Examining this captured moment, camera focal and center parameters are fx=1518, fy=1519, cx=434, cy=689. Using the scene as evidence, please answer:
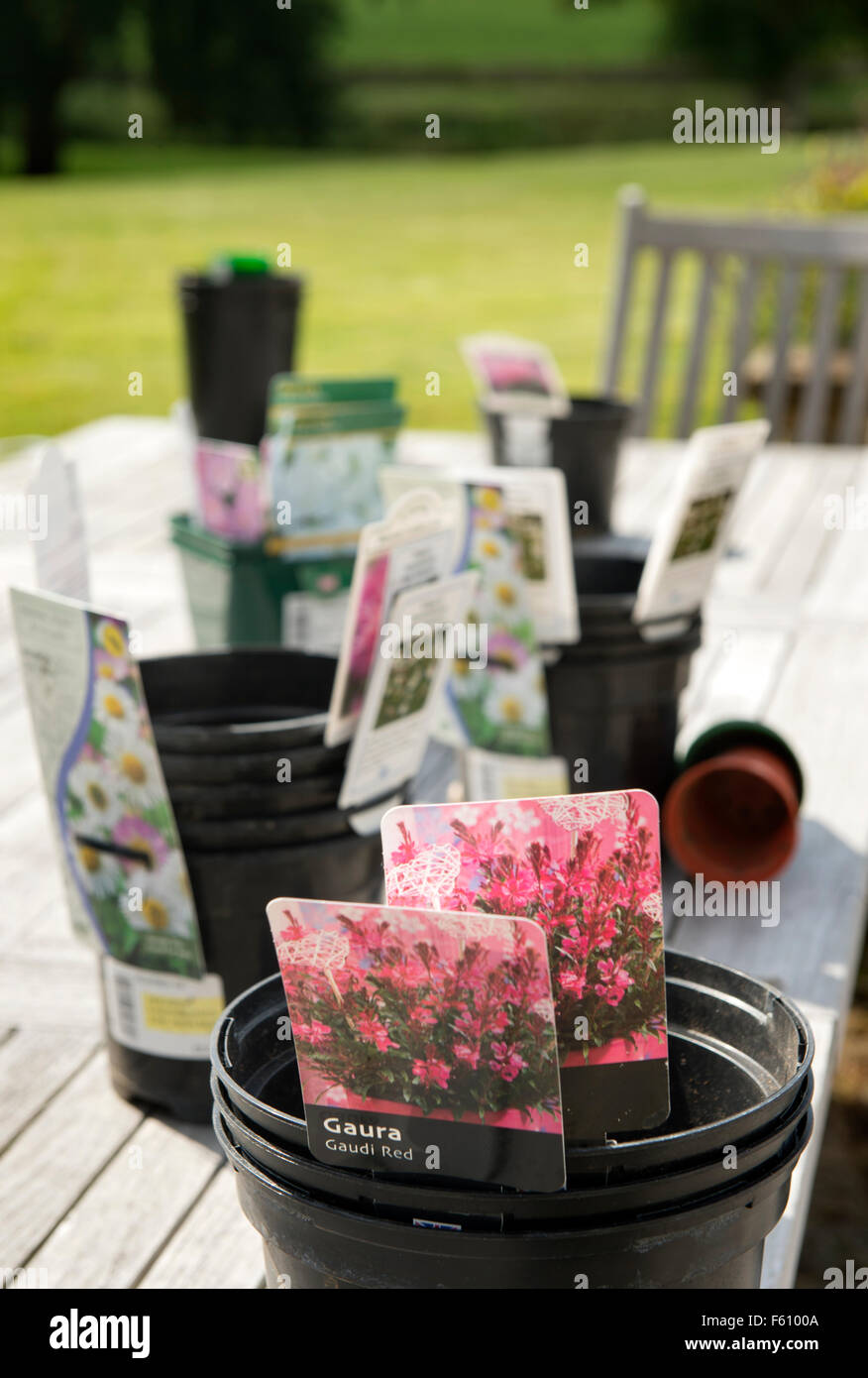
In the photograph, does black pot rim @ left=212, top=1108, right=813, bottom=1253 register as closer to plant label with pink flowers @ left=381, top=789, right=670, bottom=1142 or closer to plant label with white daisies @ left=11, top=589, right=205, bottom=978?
plant label with pink flowers @ left=381, top=789, right=670, bottom=1142

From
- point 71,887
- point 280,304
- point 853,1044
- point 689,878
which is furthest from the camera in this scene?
point 280,304

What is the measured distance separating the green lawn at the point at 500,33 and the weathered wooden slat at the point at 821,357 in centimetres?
1663

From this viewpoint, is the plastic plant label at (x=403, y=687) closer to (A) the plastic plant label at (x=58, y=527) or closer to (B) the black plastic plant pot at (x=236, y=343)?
(A) the plastic plant label at (x=58, y=527)

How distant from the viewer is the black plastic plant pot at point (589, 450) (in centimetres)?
217

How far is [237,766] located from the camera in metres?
1.14

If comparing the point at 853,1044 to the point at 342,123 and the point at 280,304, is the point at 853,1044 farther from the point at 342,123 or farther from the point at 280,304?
the point at 342,123

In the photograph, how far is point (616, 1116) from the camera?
76cm

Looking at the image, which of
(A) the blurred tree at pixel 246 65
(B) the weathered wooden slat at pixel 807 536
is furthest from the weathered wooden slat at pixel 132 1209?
(A) the blurred tree at pixel 246 65

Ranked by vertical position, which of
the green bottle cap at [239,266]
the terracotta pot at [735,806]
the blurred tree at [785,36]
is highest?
the blurred tree at [785,36]

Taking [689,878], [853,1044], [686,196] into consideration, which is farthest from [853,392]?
[686,196]

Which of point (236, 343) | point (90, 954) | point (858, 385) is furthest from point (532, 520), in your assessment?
point (858, 385)

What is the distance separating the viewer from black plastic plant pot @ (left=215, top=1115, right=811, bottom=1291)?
0.69 metres

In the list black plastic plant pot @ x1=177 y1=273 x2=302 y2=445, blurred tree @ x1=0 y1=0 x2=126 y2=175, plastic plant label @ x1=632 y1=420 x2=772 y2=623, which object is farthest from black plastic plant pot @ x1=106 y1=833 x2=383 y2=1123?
blurred tree @ x1=0 y1=0 x2=126 y2=175
